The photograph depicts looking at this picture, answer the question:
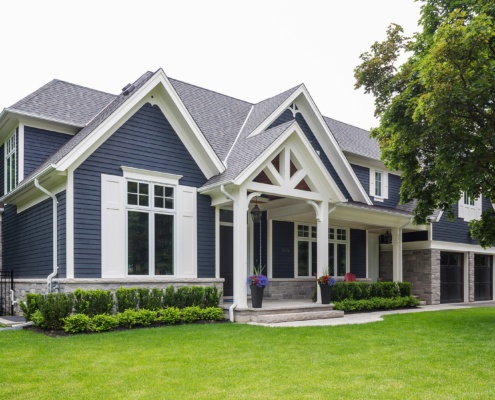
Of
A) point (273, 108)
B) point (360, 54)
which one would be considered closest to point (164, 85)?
point (273, 108)

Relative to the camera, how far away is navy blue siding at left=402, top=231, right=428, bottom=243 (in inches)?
792

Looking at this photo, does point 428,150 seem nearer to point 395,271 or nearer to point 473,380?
point 395,271

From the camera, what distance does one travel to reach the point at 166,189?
504 inches

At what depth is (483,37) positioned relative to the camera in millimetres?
10367

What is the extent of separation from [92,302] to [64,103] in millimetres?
6419

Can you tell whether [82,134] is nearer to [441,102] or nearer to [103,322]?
[103,322]

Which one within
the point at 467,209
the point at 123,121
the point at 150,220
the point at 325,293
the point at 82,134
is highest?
the point at 123,121

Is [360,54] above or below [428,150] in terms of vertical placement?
above

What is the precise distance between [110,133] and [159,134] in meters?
1.30

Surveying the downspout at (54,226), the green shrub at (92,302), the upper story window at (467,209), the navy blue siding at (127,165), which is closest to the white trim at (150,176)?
the navy blue siding at (127,165)

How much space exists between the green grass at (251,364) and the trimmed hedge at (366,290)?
4.45 metres

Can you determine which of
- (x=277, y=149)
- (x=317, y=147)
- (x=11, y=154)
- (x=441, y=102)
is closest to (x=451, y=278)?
(x=317, y=147)

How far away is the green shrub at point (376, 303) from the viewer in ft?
49.4

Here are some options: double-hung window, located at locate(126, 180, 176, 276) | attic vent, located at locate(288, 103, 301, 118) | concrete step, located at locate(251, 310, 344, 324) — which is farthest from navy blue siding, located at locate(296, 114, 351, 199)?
double-hung window, located at locate(126, 180, 176, 276)
